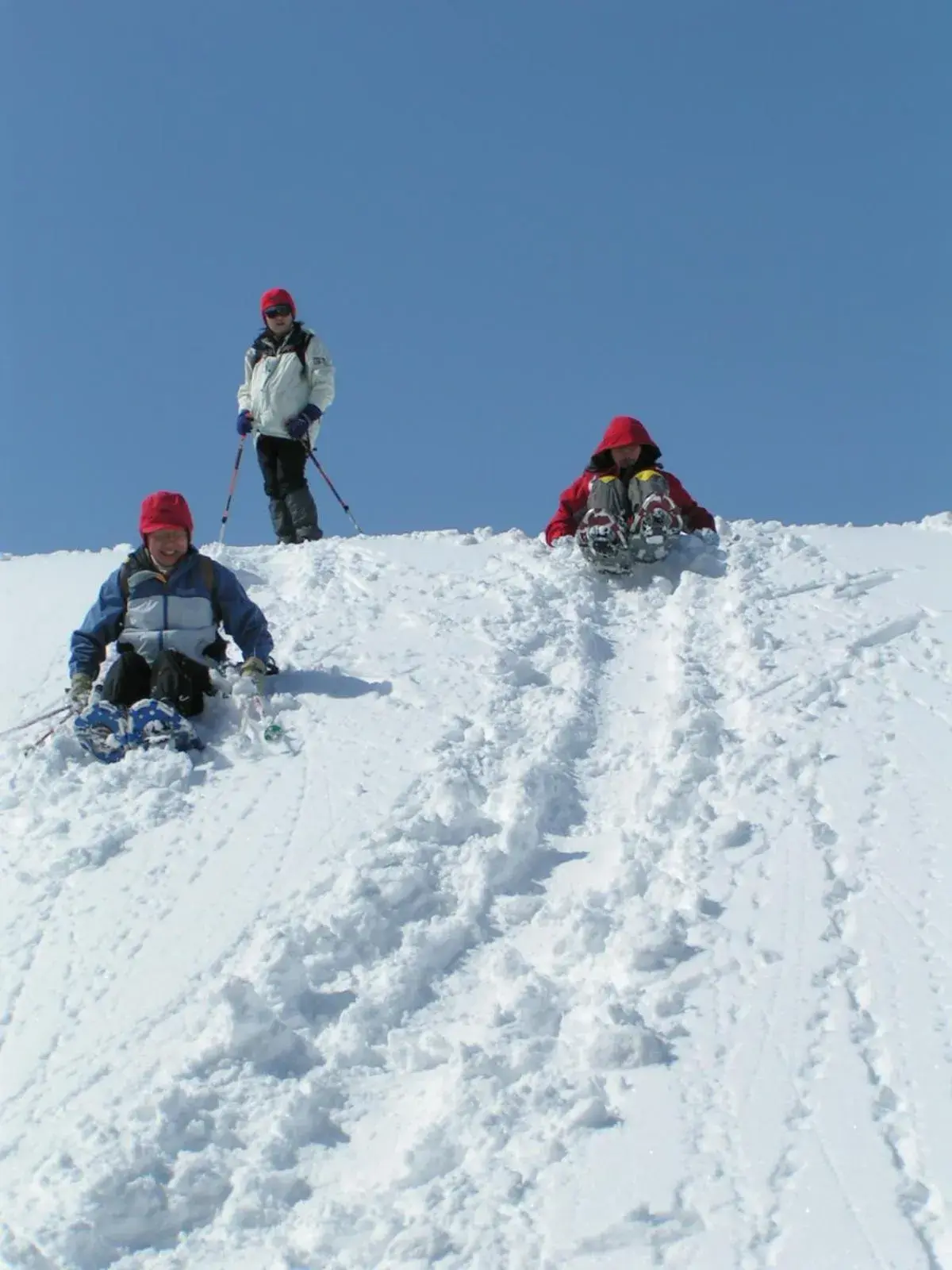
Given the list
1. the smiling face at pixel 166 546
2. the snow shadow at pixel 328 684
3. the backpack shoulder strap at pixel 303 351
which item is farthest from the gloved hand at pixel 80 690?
the backpack shoulder strap at pixel 303 351

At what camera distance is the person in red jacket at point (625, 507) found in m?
8.46

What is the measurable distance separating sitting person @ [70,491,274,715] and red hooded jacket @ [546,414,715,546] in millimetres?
2848

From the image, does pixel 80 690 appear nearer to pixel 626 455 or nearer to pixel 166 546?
pixel 166 546

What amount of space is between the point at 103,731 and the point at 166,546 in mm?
1154

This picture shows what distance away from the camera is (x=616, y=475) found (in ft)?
29.3

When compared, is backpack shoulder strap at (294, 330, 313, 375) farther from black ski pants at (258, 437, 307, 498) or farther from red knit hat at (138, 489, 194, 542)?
red knit hat at (138, 489, 194, 542)

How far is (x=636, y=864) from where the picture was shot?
5.07 meters

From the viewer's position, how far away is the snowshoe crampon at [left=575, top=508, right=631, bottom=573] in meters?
8.43

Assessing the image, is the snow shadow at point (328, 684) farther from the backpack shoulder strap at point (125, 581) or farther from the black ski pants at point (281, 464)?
the black ski pants at point (281, 464)

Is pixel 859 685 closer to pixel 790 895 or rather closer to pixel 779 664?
pixel 779 664

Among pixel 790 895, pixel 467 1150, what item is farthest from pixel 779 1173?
pixel 790 895

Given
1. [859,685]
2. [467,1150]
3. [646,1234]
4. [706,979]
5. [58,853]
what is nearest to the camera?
[646,1234]

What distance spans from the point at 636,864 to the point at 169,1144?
2.05m

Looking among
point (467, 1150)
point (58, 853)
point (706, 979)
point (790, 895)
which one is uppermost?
point (58, 853)
